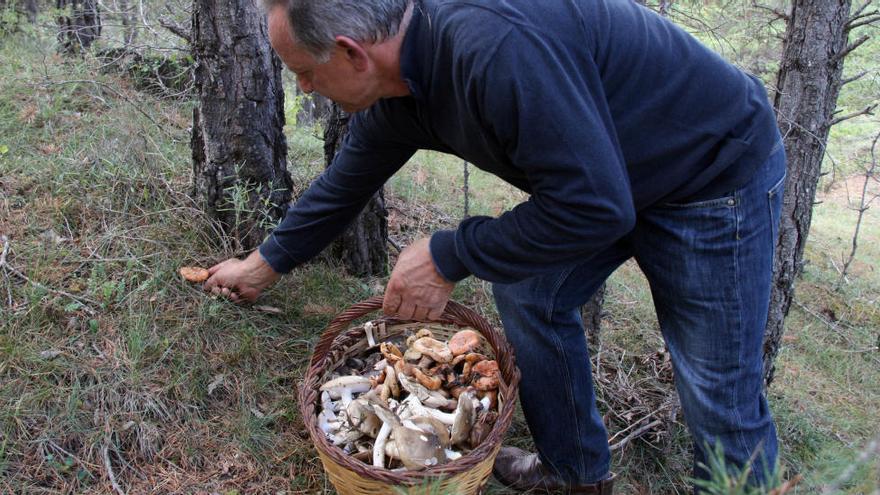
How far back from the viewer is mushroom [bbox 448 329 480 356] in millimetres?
2695

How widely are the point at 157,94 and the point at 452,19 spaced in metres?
4.05

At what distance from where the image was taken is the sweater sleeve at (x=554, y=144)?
1591 millimetres

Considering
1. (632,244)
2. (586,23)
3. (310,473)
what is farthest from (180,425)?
(586,23)

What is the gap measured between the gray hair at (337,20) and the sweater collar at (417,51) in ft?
0.13

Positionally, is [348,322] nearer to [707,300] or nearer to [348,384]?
[348,384]

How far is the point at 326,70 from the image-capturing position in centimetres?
187

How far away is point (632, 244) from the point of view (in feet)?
7.61

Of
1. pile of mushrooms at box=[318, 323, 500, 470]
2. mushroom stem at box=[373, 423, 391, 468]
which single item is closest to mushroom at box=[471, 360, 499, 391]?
pile of mushrooms at box=[318, 323, 500, 470]

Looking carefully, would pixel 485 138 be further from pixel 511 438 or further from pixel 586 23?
pixel 511 438

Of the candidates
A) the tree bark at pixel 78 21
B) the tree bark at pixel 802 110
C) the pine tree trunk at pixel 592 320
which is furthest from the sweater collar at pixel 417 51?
the tree bark at pixel 78 21

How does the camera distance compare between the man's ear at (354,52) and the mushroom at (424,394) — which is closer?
the man's ear at (354,52)

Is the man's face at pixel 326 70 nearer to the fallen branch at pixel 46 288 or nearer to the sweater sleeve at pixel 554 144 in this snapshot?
the sweater sleeve at pixel 554 144

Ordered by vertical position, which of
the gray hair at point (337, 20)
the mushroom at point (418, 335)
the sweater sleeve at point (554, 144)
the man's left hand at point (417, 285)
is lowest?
the mushroom at point (418, 335)

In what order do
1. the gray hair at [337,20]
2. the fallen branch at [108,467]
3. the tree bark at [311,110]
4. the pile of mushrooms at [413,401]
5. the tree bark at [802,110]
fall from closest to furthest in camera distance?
the gray hair at [337,20]
the pile of mushrooms at [413,401]
the fallen branch at [108,467]
the tree bark at [802,110]
the tree bark at [311,110]
